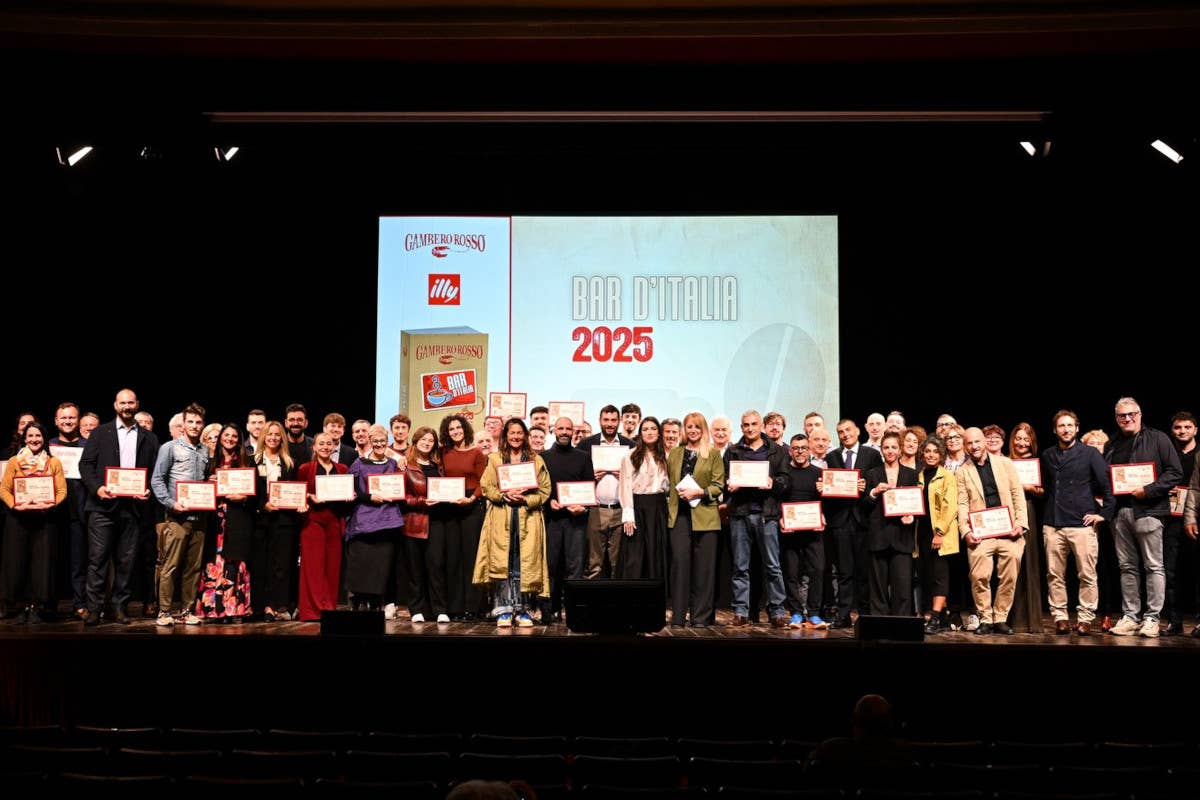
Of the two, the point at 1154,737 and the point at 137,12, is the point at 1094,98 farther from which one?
the point at 137,12

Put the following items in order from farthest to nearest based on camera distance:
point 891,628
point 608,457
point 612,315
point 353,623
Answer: point 612,315 < point 608,457 < point 353,623 < point 891,628

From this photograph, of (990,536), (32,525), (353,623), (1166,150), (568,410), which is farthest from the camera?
(568,410)

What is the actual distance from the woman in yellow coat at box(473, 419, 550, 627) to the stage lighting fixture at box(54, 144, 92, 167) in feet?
17.7

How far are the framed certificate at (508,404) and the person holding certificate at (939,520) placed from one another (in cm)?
434

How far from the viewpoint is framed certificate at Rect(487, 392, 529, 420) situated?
11.4 metres

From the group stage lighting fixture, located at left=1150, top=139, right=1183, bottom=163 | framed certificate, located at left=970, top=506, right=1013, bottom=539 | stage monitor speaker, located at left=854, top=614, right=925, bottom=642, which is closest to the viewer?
stage monitor speaker, located at left=854, top=614, right=925, bottom=642

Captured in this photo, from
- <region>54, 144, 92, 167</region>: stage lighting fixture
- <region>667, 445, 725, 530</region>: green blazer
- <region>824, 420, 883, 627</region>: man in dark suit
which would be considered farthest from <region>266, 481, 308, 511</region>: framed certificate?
<region>824, 420, 883, 627</region>: man in dark suit

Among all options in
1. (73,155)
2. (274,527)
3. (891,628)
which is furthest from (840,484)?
(73,155)

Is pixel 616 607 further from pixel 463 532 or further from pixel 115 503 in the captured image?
pixel 115 503

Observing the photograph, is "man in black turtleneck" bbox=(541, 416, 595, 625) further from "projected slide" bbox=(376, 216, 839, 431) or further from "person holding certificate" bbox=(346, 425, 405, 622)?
"projected slide" bbox=(376, 216, 839, 431)

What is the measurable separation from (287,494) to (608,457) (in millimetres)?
2678

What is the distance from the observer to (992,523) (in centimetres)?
848

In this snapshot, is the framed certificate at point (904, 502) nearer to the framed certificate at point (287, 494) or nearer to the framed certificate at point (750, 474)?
the framed certificate at point (750, 474)

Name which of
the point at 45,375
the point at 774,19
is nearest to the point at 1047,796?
the point at 774,19
